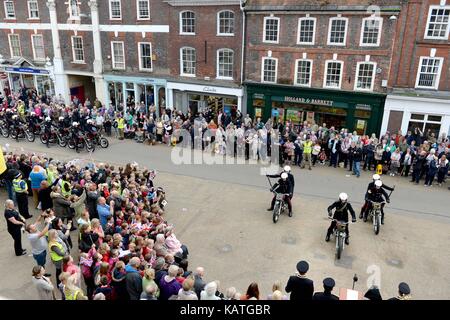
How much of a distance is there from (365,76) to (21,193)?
16.9 metres

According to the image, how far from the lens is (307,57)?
21.0 meters

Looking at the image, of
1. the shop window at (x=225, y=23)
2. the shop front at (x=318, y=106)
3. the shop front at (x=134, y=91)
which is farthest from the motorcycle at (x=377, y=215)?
the shop front at (x=134, y=91)

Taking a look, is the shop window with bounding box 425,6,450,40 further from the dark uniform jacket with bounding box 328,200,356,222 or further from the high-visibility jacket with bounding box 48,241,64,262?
the high-visibility jacket with bounding box 48,241,64,262

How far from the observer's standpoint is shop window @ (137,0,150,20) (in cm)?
2505

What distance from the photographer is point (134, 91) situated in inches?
1073

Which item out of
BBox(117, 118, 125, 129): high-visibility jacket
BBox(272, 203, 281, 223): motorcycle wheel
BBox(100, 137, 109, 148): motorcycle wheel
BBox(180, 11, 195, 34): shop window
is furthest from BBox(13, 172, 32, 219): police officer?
BBox(180, 11, 195, 34): shop window

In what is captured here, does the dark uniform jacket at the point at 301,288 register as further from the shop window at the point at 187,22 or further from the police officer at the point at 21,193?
the shop window at the point at 187,22

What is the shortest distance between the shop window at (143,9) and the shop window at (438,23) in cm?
1675

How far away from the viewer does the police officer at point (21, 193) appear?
11289 millimetres

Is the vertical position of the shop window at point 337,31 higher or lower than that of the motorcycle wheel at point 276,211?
higher

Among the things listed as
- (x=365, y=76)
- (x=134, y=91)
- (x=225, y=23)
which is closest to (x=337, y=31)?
(x=365, y=76)

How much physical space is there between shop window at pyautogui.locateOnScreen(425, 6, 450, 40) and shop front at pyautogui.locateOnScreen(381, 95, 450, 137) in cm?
300

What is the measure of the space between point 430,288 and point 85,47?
2689cm

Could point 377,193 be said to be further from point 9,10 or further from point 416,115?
point 9,10
